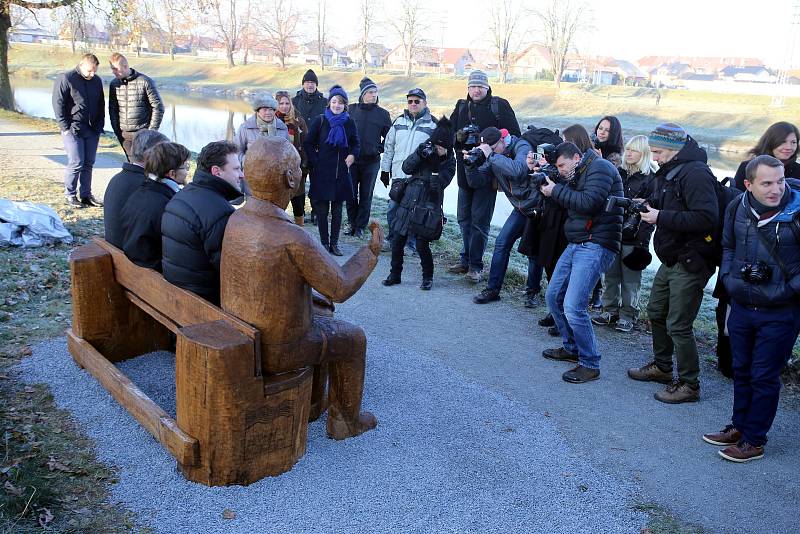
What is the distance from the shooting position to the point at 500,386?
482 cm

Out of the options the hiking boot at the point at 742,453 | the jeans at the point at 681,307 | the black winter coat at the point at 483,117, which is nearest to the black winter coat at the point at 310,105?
the black winter coat at the point at 483,117

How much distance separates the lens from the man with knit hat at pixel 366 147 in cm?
862

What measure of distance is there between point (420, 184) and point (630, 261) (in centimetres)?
208

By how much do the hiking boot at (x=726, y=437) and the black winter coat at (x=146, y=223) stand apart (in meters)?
3.56

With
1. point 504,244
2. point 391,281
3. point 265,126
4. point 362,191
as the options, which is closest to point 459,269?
point 391,281

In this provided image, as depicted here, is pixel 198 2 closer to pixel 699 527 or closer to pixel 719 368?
pixel 719 368

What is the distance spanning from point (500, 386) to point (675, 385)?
4.02ft

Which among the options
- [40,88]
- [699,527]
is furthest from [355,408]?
[40,88]

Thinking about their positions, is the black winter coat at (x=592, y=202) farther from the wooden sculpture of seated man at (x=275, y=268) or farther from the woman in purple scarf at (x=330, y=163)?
the woman in purple scarf at (x=330, y=163)

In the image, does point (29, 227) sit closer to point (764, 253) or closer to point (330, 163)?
point (330, 163)

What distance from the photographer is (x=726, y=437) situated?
4.12 m

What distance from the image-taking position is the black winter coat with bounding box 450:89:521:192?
727cm

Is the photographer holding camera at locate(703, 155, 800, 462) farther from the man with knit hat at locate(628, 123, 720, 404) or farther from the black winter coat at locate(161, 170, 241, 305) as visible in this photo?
the black winter coat at locate(161, 170, 241, 305)

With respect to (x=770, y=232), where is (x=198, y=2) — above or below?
above
